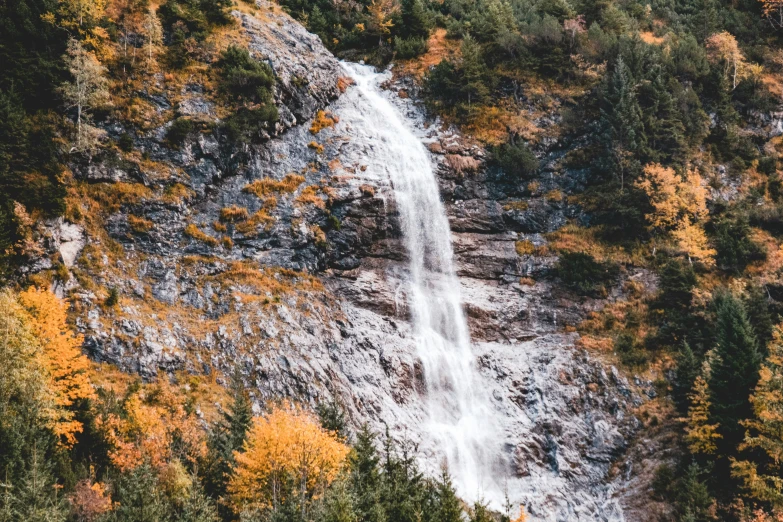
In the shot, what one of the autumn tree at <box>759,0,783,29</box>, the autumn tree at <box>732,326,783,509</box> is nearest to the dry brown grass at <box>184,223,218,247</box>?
the autumn tree at <box>732,326,783,509</box>

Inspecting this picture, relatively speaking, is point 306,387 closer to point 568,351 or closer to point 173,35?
point 568,351

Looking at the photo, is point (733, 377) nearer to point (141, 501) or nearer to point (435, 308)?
point (435, 308)

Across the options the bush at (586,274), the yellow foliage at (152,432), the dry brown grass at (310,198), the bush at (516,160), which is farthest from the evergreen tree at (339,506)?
the bush at (516,160)

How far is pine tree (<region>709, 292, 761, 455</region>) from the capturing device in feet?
128

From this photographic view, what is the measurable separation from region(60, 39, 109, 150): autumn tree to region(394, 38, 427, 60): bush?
37.3 meters

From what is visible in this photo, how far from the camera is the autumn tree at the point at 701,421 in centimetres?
3969

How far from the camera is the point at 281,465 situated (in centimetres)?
3123

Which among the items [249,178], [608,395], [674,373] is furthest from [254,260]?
[674,373]

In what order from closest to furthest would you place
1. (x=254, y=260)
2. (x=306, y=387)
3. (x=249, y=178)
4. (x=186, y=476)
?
(x=186, y=476) < (x=306, y=387) < (x=254, y=260) < (x=249, y=178)

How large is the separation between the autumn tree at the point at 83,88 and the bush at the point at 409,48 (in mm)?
37271

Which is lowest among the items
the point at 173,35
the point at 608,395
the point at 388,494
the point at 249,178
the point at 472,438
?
the point at 472,438

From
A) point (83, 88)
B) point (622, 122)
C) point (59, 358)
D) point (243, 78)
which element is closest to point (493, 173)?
point (622, 122)

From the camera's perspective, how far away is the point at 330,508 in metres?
26.0

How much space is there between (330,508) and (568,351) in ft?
97.1
